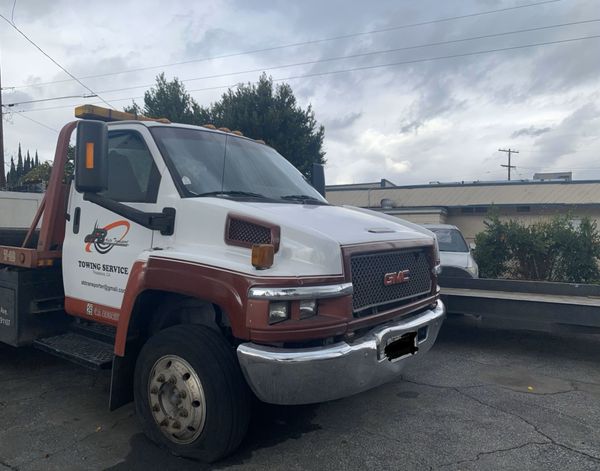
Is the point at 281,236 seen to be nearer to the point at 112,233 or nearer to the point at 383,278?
the point at 383,278

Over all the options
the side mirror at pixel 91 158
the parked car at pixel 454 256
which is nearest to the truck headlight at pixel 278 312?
the side mirror at pixel 91 158

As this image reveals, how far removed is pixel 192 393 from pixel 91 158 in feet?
6.04

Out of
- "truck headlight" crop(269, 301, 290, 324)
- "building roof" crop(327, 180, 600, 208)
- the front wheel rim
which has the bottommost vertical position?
the front wheel rim

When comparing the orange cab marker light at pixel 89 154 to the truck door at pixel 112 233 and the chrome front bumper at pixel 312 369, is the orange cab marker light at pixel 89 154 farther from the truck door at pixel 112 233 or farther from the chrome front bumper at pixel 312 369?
the chrome front bumper at pixel 312 369

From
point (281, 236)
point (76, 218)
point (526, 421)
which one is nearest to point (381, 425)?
point (526, 421)

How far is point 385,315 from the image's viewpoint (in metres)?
3.71

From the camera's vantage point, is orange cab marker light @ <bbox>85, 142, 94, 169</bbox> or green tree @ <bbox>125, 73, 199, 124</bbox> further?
green tree @ <bbox>125, 73, 199, 124</bbox>

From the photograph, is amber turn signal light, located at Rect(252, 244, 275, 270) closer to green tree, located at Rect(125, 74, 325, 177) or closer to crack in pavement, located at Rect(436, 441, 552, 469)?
crack in pavement, located at Rect(436, 441, 552, 469)

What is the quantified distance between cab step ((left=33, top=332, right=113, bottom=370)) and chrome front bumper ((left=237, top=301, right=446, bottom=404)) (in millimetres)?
1563

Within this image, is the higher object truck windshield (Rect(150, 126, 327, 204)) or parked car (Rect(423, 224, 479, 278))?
truck windshield (Rect(150, 126, 327, 204))

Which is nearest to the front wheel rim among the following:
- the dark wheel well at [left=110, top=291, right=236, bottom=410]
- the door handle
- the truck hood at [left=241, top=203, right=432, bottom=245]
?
the dark wheel well at [left=110, top=291, right=236, bottom=410]

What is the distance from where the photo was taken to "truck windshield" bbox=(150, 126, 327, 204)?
402cm

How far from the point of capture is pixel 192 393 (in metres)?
3.48

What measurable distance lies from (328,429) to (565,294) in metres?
4.08
